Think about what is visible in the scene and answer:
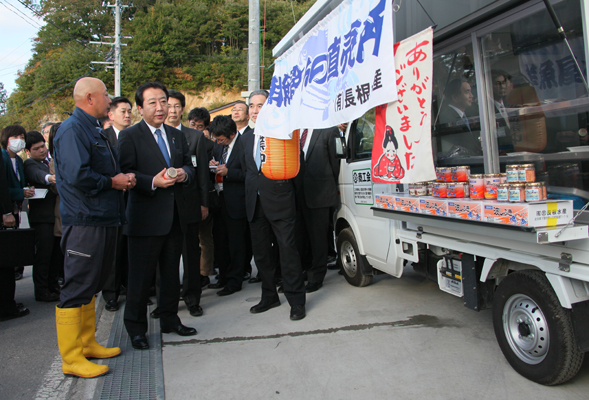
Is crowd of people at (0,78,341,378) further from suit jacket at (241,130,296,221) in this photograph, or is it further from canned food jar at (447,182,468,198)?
canned food jar at (447,182,468,198)

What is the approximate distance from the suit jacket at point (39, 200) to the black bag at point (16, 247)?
673mm

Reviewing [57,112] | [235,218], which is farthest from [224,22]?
[235,218]

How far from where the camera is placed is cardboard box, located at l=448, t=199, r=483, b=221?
2.52 metres

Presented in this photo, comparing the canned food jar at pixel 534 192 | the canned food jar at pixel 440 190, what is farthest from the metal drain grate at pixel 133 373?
the canned food jar at pixel 534 192

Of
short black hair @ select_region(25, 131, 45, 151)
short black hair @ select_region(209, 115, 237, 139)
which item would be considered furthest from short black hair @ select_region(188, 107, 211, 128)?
short black hair @ select_region(25, 131, 45, 151)

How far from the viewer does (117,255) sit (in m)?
4.39

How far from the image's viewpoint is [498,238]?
8.54ft

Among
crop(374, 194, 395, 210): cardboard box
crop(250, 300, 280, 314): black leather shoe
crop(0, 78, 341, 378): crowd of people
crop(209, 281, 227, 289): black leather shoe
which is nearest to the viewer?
crop(0, 78, 341, 378): crowd of people

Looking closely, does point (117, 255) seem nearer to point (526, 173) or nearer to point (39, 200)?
point (39, 200)

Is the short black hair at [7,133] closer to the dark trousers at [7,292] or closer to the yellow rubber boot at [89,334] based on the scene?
the dark trousers at [7,292]

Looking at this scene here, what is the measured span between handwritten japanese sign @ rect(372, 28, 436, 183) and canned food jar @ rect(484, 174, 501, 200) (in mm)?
401

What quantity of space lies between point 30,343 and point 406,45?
3885 mm

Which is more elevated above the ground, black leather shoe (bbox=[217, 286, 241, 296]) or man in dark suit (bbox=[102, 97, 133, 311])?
man in dark suit (bbox=[102, 97, 133, 311])

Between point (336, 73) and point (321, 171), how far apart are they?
5.26 feet
